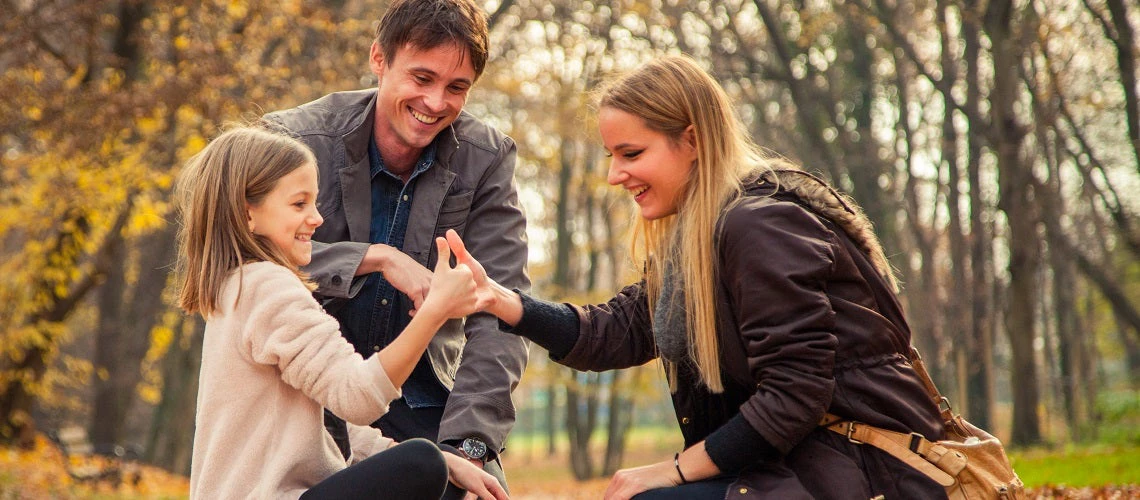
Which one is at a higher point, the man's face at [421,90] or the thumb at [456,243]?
the man's face at [421,90]

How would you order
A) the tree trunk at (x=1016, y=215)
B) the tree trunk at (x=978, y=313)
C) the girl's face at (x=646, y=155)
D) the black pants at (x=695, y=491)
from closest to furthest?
→ the black pants at (x=695, y=491), the girl's face at (x=646, y=155), the tree trunk at (x=1016, y=215), the tree trunk at (x=978, y=313)

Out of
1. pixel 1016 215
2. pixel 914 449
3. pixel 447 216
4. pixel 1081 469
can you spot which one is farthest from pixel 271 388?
pixel 1016 215

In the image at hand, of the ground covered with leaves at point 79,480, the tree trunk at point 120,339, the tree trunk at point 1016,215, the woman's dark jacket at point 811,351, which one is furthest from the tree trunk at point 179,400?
the woman's dark jacket at point 811,351

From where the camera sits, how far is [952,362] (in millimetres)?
21109

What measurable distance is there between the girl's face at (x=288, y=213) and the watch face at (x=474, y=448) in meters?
0.77

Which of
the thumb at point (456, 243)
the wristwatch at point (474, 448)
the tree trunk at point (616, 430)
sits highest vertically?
the thumb at point (456, 243)

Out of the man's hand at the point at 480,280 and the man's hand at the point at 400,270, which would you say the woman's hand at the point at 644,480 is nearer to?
the man's hand at the point at 480,280

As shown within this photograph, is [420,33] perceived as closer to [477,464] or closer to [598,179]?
[477,464]

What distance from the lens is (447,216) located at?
3936 mm

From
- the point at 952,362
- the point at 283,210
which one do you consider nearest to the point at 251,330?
Answer: the point at 283,210

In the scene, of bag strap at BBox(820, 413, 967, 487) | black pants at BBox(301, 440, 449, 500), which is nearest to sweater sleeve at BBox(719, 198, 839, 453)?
bag strap at BBox(820, 413, 967, 487)

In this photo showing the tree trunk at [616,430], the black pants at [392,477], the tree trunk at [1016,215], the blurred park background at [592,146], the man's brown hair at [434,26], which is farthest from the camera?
the tree trunk at [616,430]

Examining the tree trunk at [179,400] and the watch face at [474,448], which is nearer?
the watch face at [474,448]

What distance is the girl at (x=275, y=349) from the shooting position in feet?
9.05
